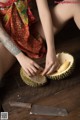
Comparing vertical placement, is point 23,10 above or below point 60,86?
above

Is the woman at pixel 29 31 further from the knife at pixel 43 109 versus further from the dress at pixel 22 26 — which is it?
the knife at pixel 43 109

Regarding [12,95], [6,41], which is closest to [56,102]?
[12,95]

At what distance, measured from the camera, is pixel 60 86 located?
1.04m

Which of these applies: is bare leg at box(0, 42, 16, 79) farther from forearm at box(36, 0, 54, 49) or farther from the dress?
forearm at box(36, 0, 54, 49)

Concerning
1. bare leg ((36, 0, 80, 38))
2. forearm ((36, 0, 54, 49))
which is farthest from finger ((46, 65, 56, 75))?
bare leg ((36, 0, 80, 38))

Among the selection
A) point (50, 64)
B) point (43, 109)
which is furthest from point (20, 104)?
point (50, 64)

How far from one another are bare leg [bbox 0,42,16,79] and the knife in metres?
0.17

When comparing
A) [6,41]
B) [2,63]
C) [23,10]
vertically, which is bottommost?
[2,63]

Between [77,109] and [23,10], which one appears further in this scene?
[23,10]

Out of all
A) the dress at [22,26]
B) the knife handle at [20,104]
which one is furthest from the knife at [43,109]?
the dress at [22,26]

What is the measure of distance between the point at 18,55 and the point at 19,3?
8.9 inches

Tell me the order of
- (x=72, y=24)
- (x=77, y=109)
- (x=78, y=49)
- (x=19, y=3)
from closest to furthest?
(x=77, y=109)
(x=19, y=3)
(x=78, y=49)
(x=72, y=24)

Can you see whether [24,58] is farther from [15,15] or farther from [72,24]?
[72,24]

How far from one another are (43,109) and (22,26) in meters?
0.38
